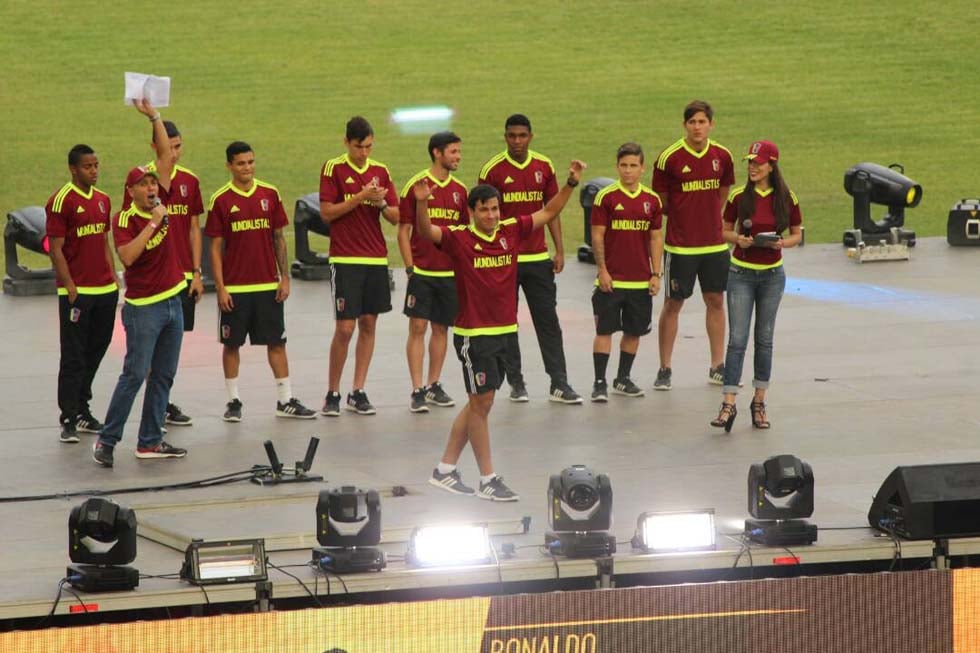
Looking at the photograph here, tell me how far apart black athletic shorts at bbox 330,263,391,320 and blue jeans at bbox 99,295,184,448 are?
5.08ft

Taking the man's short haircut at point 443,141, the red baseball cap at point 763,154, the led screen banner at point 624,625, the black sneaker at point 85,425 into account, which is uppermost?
the man's short haircut at point 443,141

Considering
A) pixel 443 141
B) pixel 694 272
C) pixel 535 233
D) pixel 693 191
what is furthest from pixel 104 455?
pixel 693 191

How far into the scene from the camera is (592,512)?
333 inches

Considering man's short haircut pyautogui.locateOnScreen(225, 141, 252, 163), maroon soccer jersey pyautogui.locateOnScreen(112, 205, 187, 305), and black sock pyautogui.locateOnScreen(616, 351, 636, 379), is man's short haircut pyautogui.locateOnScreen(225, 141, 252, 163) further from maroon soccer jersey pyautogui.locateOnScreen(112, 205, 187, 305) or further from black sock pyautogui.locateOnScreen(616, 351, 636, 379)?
black sock pyautogui.locateOnScreen(616, 351, 636, 379)

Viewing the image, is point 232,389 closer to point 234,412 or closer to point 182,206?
point 234,412

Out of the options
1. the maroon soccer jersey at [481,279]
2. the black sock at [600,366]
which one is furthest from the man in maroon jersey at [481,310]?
the black sock at [600,366]

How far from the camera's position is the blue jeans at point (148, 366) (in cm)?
1121

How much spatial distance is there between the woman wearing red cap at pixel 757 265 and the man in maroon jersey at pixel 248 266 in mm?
2920

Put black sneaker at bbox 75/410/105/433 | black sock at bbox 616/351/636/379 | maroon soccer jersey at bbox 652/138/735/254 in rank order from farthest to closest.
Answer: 1. maroon soccer jersey at bbox 652/138/735/254
2. black sock at bbox 616/351/636/379
3. black sneaker at bbox 75/410/105/433

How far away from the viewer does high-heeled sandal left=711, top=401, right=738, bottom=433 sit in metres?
12.0

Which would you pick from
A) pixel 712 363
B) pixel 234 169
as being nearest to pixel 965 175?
pixel 712 363

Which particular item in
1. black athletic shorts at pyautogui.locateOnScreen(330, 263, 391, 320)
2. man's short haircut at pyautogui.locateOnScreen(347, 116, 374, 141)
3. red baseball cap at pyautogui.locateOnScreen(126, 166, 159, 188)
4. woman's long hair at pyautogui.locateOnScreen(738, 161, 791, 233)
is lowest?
black athletic shorts at pyautogui.locateOnScreen(330, 263, 391, 320)

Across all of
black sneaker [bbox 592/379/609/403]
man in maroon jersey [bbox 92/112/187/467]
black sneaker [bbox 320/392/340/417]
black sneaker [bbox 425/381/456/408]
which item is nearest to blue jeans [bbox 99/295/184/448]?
man in maroon jersey [bbox 92/112/187/467]

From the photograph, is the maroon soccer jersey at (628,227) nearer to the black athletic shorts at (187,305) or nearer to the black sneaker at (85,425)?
the black athletic shorts at (187,305)
